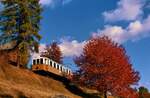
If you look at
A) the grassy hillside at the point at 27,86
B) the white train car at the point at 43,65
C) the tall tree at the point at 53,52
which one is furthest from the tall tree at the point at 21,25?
the tall tree at the point at 53,52

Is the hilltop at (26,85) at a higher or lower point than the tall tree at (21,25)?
lower

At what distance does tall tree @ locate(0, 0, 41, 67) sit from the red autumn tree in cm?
871

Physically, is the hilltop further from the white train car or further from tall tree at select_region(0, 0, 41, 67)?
the white train car

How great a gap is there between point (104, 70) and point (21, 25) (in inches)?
598

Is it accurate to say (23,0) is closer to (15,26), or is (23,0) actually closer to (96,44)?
(15,26)

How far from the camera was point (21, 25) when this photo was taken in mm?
63656

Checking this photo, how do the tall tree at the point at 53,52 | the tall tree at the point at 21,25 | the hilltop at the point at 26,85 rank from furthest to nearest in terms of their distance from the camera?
the tall tree at the point at 53,52 → the tall tree at the point at 21,25 → the hilltop at the point at 26,85

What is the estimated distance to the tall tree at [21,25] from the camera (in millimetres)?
63000

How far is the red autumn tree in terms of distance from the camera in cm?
6316

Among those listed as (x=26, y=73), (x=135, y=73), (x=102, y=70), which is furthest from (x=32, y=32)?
(x=135, y=73)

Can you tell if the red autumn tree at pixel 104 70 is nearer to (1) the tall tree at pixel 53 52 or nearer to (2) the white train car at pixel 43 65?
(2) the white train car at pixel 43 65

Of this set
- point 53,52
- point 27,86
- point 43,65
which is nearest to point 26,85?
point 27,86

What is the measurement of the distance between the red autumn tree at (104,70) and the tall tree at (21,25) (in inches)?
343

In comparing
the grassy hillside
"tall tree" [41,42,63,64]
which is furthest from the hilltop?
"tall tree" [41,42,63,64]
